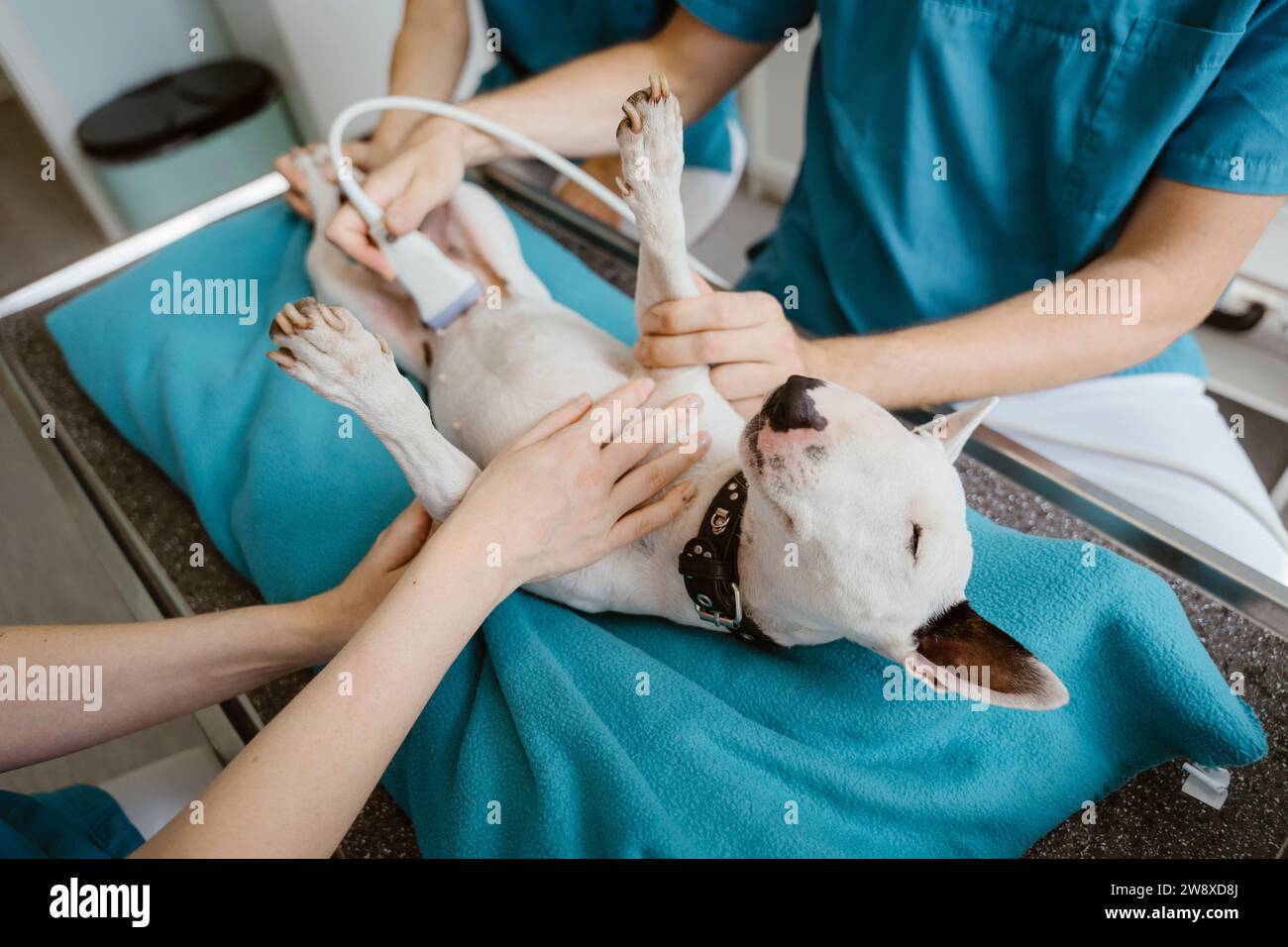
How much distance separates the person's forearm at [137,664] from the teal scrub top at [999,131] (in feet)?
3.23

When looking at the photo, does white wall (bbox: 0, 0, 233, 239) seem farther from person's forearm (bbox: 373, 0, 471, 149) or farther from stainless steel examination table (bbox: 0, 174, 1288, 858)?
person's forearm (bbox: 373, 0, 471, 149)

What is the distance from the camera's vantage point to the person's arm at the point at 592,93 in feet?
4.35

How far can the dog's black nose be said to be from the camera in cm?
75

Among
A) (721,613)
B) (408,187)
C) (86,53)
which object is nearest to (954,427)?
(721,613)

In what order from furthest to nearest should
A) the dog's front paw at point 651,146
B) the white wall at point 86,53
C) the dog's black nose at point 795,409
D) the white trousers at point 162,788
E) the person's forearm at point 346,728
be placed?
the white wall at point 86,53 → the white trousers at point 162,788 → the dog's front paw at point 651,146 → the dog's black nose at point 795,409 → the person's forearm at point 346,728

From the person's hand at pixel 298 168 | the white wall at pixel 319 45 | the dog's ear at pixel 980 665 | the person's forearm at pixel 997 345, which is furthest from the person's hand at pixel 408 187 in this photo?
the white wall at pixel 319 45

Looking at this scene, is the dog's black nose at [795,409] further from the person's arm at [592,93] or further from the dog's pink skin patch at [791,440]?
the person's arm at [592,93]

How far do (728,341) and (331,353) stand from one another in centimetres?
44

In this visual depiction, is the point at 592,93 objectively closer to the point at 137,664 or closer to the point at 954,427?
the point at 954,427

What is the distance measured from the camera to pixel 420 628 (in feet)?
2.35

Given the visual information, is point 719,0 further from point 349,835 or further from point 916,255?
point 349,835

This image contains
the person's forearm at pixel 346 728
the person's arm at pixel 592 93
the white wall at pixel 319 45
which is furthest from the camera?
the white wall at pixel 319 45

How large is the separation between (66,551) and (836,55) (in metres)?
2.25

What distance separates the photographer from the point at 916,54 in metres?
1.09
